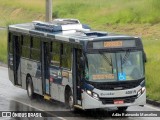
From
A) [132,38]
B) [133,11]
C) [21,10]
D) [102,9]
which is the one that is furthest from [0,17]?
[132,38]

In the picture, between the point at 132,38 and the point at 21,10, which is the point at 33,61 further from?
the point at 21,10

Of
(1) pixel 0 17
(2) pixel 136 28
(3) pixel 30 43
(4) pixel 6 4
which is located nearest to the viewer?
(3) pixel 30 43

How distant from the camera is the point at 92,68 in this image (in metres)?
21.9

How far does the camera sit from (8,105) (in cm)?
2511

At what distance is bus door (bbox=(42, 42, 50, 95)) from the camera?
25094 millimetres

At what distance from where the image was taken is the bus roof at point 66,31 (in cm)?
2245

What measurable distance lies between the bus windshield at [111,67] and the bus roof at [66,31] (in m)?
0.57

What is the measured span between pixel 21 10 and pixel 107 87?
51877mm

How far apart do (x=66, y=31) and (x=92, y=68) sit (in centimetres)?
335

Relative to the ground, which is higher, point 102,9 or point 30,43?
point 30,43

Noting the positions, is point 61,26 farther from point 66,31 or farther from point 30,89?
point 30,89

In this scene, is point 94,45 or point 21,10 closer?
point 94,45

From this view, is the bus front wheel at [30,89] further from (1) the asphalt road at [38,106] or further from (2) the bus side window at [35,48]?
(2) the bus side window at [35,48]

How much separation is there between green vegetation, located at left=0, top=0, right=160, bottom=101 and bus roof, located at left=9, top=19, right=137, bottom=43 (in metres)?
4.06
